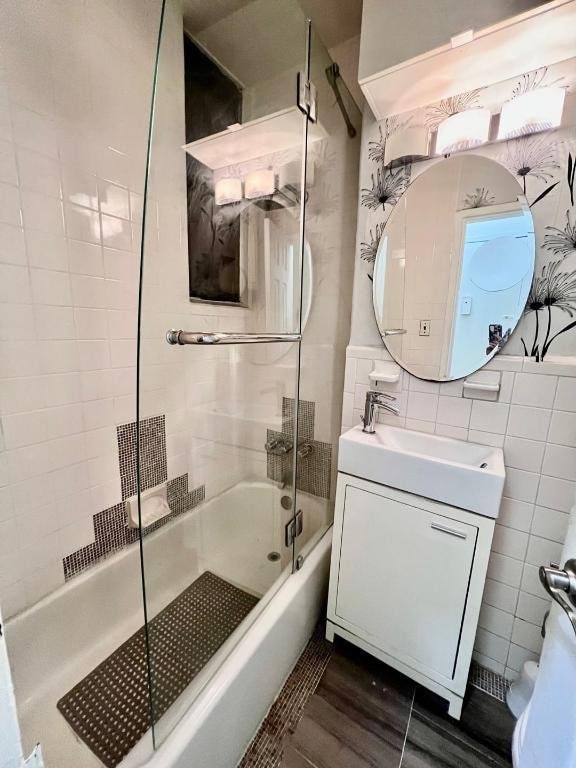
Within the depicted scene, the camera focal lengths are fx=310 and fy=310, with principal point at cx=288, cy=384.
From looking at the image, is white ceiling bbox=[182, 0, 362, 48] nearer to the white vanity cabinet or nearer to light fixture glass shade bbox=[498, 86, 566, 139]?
light fixture glass shade bbox=[498, 86, 566, 139]

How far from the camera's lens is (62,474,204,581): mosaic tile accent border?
3.90ft

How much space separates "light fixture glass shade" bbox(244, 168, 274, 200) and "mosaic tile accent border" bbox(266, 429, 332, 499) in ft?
3.77

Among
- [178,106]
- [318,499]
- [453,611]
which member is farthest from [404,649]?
[178,106]

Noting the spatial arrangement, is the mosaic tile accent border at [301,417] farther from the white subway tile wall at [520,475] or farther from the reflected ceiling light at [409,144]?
the reflected ceiling light at [409,144]

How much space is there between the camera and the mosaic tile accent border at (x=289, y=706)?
1.00 m

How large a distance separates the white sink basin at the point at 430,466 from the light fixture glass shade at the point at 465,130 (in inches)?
43.4

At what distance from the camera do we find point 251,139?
131cm

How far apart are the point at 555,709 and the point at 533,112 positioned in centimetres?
156

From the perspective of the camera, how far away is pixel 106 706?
3.42 ft

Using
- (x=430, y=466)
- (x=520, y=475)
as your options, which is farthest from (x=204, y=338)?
(x=520, y=475)

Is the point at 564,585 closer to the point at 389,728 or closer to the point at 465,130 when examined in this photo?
the point at 389,728

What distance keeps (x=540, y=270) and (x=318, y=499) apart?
4.48 feet

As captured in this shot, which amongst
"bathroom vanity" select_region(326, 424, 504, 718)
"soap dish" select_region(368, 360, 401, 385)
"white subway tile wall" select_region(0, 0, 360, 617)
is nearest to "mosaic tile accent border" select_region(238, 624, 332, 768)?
"bathroom vanity" select_region(326, 424, 504, 718)

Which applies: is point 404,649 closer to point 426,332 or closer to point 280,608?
point 280,608
